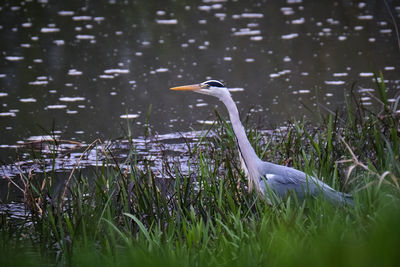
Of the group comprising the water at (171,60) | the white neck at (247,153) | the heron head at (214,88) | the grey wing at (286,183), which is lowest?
the water at (171,60)

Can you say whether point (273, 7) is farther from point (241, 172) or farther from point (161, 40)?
point (241, 172)

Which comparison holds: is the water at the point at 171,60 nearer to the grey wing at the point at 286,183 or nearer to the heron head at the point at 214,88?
the heron head at the point at 214,88

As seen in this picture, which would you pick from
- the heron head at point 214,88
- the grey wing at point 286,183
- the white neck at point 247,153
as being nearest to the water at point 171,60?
the heron head at point 214,88

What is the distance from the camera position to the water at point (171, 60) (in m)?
8.48

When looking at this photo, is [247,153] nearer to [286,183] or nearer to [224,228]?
[286,183]

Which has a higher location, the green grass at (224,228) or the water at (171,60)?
the green grass at (224,228)

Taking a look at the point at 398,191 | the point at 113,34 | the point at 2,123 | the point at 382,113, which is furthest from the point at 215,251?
the point at 113,34

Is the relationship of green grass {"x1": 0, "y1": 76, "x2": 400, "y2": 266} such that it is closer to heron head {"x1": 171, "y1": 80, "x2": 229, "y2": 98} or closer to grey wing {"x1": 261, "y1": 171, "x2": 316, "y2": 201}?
grey wing {"x1": 261, "y1": 171, "x2": 316, "y2": 201}

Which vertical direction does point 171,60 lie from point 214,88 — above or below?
below

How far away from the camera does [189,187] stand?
473cm

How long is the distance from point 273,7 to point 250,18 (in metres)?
1.06

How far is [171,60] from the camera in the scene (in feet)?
36.7

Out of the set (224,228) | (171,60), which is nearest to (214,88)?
(224,228)

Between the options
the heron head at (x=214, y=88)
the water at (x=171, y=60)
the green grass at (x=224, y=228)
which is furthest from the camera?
the water at (x=171, y=60)
